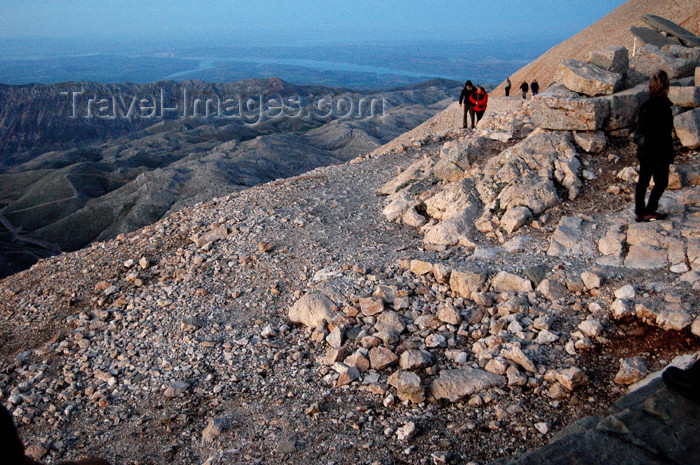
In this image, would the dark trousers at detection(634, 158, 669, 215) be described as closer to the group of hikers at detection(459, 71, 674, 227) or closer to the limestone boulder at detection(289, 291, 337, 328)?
the group of hikers at detection(459, 71, 674, 227)

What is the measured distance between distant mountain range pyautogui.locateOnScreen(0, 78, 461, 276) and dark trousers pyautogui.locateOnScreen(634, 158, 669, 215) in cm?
2756

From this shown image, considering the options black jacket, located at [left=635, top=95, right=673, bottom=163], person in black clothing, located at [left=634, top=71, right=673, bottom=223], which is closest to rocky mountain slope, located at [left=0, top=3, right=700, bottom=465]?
person in black clothing, located at [left=634, top=71, right=673, bottom=223]

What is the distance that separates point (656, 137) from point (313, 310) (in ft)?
15.4

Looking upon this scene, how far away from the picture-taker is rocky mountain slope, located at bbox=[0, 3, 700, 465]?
4211 mm

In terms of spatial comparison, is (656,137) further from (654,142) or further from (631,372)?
(631,372)

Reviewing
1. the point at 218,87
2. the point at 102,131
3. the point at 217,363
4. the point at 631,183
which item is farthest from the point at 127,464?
the point at 218,87

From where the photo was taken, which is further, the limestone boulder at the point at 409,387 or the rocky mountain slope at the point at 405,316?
the limestone boulder at the point at 409,387

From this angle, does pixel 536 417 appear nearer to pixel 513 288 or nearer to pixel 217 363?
pixel 513 288

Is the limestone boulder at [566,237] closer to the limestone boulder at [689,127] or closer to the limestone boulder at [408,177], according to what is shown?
the limestone boulder at [689,127]

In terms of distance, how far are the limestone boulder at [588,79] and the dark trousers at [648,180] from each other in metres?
2.56

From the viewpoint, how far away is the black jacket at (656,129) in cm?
582

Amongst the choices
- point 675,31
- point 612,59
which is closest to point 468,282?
point 612,59

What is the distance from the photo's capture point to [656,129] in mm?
5832

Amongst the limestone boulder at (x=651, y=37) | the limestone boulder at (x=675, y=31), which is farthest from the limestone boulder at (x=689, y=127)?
the limestone boulder at (x=651, y=37)
